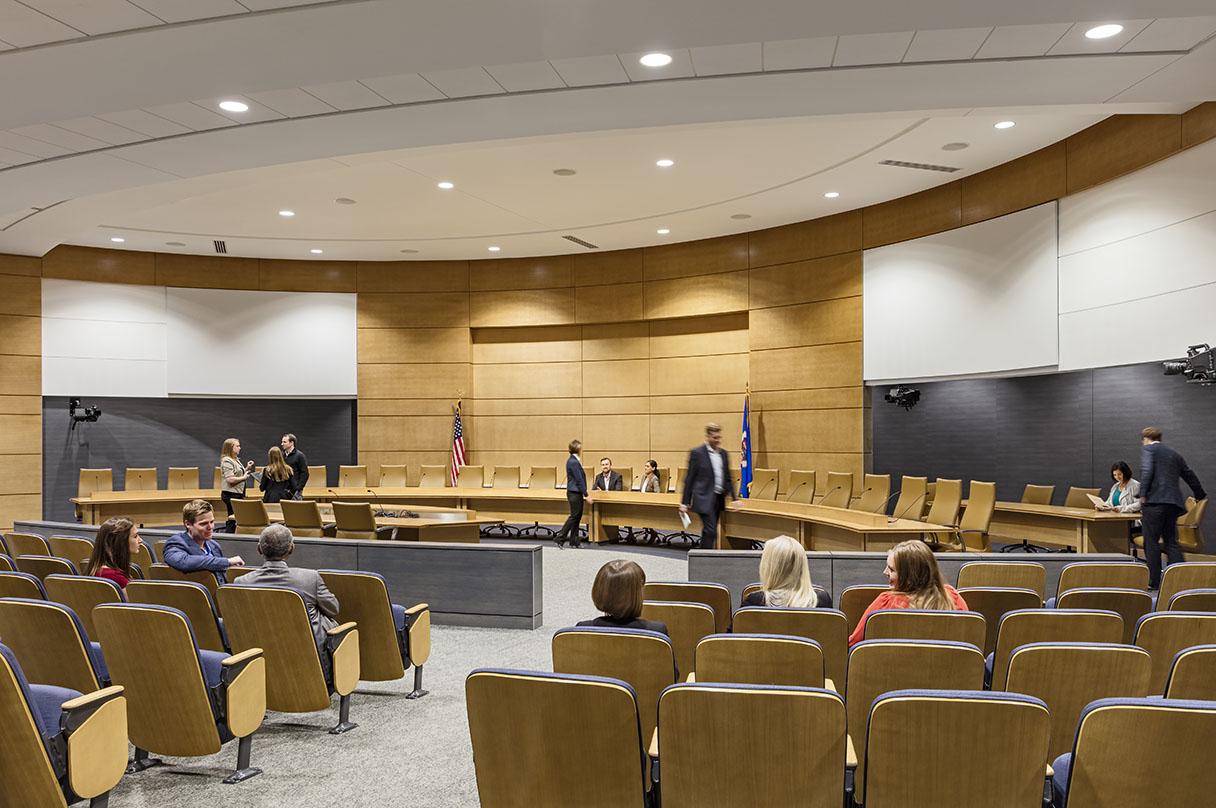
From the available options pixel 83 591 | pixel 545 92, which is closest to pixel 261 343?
pixel 545 92

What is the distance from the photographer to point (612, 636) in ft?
9.71

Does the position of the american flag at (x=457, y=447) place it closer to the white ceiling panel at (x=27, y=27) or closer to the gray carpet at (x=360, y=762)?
the gray carpet at (x=360, y=762)

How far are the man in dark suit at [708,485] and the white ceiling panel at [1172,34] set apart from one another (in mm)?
4622

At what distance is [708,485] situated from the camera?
28.0 ft

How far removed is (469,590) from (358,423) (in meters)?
9.81

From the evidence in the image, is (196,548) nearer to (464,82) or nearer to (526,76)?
(464,82)

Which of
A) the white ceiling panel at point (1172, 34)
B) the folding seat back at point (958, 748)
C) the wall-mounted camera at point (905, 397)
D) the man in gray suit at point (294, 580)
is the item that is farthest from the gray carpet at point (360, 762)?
the wall-mounted camera at point (905, 397)

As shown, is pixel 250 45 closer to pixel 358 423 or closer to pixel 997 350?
pixel 997 350

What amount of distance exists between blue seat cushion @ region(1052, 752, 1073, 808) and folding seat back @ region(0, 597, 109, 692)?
11.3 feet

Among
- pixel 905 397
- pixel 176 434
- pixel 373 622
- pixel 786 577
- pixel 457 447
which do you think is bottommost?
pixel 373 622

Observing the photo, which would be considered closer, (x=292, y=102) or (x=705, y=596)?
(x=705, y=596)

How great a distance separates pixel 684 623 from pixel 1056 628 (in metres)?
1.51

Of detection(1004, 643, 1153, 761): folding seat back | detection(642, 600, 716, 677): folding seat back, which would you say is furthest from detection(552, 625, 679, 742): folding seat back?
detection(1004, 643, 1153, 761): folding seat back

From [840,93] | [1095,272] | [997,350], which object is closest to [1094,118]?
[1095,272]
